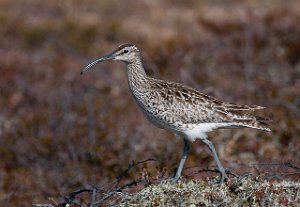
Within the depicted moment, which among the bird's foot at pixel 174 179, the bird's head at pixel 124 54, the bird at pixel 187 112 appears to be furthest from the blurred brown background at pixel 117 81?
the bird's head at pixel 124 54

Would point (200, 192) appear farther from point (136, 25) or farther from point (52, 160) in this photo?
point (136, 25)

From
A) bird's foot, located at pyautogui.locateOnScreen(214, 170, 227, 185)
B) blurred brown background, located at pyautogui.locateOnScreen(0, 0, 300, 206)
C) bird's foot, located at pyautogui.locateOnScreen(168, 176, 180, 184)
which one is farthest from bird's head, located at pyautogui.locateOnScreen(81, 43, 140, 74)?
bird's foot, located at pyautogui.locateOnScreen(214, 170, 227, 185)

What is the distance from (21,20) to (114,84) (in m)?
5.79

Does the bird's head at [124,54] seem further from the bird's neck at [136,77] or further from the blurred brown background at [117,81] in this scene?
the blurred brown background at [117,81]

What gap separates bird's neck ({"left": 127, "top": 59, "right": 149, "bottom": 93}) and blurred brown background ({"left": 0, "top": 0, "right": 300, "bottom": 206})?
115 centimetres

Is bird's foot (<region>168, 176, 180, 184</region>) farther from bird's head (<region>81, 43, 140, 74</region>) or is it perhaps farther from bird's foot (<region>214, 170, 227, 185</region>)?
bird's head (<region>81, 43, 140, 74</region>)

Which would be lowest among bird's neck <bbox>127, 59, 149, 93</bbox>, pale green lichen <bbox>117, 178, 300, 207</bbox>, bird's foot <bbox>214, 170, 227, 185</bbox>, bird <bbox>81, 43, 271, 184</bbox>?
pale green lichen <bbox>117, 178, 300, 207</bbox>

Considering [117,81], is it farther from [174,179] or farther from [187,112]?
[174,179]

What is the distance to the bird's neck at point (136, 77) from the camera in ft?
25.7

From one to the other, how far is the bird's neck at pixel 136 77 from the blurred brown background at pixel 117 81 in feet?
3.79

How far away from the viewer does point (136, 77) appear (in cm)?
796

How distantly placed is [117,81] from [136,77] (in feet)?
24.0

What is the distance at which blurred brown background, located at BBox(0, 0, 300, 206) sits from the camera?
1070 centimetres

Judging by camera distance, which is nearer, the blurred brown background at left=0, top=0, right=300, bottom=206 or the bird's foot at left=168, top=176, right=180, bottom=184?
the bird's foot at left=168, top=176, right=180, bottom=184
